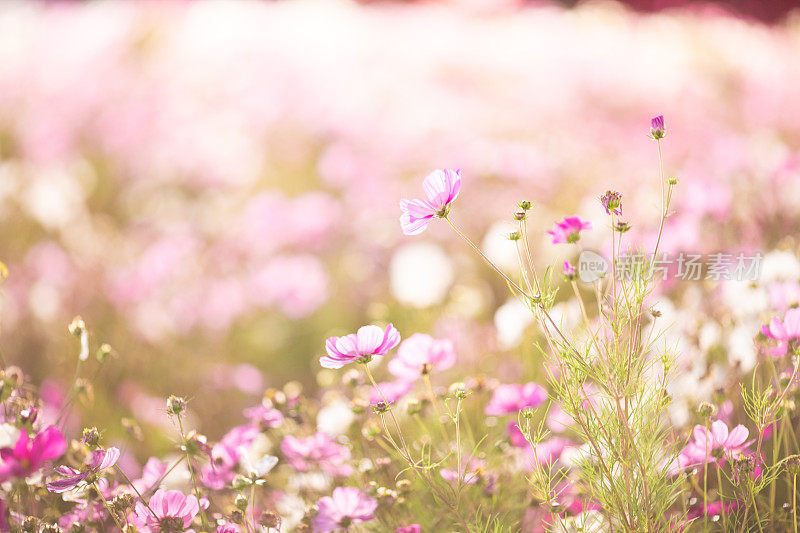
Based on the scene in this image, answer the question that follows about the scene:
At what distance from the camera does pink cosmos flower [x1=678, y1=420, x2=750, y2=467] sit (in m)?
0.72

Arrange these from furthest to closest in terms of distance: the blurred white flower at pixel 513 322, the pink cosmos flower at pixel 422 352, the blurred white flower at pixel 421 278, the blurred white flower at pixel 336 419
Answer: the blurred white flower at pixel 421 278 < the blurred white flower at pixel 513 322 < the blurred white flower at pixel 336 419 < the pink cosmos flower at pixel 422 352

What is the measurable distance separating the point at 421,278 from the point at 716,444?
0.93 meters

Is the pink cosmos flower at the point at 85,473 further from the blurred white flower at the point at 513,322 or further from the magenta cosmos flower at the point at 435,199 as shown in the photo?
the blurred white flower at the point at 513,322

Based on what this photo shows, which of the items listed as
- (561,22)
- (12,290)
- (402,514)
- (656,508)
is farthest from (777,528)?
(561,22)

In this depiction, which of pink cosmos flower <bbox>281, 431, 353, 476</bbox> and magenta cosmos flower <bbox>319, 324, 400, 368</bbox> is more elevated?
magenta cosmos flower <bbox>319, 324, 400, 368</bbox>

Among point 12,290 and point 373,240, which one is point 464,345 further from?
point 12,290

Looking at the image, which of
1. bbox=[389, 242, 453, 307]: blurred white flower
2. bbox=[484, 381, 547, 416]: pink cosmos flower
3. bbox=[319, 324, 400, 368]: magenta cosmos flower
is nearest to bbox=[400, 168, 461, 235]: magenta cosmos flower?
bbox=[319, 324, 400, 368]: magenta cosmos flower

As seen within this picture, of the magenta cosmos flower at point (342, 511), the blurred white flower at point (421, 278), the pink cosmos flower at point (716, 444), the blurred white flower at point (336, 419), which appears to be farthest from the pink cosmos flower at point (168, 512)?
the blurred white flower at point (421, 278)

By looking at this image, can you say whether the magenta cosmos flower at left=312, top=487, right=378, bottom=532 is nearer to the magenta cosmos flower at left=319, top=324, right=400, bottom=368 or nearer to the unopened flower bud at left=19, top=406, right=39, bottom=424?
the magenta cosmos flower at left=319, top=324, right=400, bottom=368

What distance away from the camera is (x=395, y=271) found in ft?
5.64

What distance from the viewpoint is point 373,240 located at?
79.2 inches

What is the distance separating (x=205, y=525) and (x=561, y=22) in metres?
3.69

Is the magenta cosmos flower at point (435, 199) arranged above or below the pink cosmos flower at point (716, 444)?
above

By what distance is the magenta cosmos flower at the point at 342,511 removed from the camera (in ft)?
2.50
